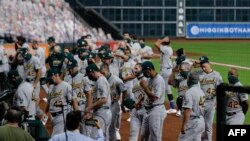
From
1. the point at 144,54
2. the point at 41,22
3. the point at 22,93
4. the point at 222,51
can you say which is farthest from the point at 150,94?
the point at 222,51

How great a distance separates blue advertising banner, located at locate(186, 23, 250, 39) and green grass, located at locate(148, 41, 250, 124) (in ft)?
2.75

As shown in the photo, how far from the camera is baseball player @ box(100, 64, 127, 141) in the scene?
41.0 ft

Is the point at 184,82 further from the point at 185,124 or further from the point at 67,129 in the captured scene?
the point at 67,129

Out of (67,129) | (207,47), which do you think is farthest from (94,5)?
(67,129)

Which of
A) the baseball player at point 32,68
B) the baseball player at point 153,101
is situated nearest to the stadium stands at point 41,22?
the baseball player at point 32,68

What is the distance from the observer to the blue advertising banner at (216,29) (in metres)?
42.7

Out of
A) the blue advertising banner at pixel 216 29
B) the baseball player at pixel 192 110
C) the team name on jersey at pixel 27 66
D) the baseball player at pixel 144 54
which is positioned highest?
the blue advertising banner at pixel 216 29

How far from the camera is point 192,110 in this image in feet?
36.2

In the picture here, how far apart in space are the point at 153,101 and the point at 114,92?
105 cm

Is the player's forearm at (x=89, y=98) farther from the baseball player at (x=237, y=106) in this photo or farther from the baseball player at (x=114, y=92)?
the baseball player at (x=237, y=106)

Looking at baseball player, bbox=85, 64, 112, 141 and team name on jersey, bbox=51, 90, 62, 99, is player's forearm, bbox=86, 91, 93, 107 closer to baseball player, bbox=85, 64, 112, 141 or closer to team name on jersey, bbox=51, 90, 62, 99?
baseball player, bbox=85, 64, 112, 141

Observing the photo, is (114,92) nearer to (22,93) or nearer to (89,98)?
(89,98)

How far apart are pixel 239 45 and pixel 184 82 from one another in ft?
109

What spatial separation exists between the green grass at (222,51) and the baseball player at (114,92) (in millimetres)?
16244
